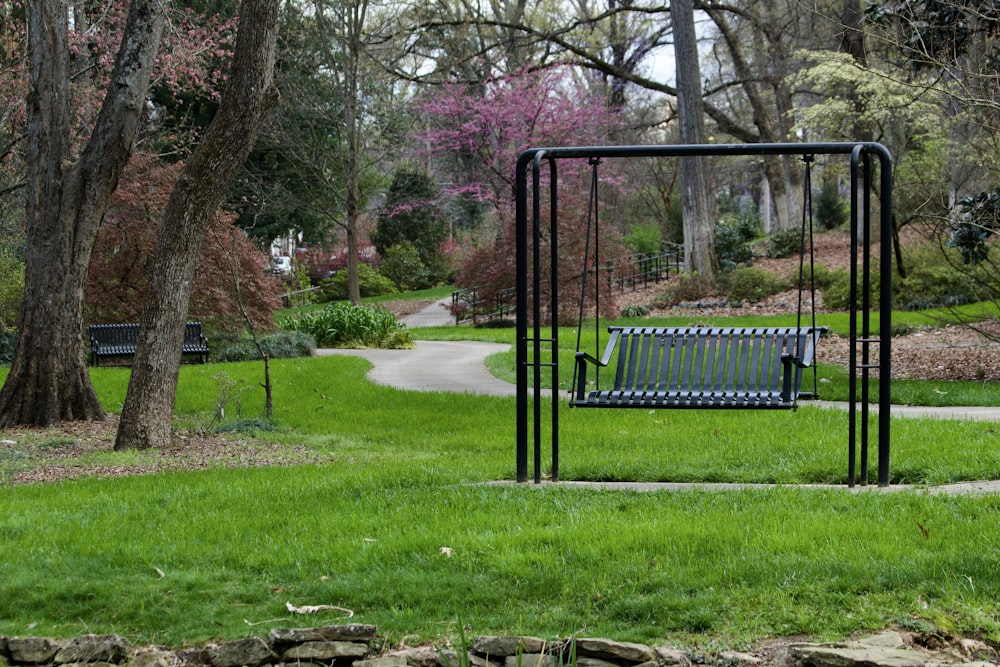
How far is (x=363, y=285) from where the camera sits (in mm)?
36344

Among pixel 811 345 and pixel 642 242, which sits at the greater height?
pixel 642 242

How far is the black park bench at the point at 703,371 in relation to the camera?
6355 millimetres

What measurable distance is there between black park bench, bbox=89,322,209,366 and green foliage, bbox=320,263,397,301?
1792 centimetres

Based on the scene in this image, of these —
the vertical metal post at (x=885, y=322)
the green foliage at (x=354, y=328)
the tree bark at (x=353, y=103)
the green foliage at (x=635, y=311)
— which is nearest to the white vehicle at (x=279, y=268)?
the tree bark at (x=353, y=103)

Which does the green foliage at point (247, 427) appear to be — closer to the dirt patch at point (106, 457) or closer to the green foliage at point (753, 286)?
the dirt patch at point (106, 457)

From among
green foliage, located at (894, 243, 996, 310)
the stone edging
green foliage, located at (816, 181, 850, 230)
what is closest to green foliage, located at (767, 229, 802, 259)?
green foliage, located at (816, 181, 850, 230)

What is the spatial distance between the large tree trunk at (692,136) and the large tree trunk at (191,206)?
17.4 meters

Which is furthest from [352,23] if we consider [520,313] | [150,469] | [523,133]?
[520,313]

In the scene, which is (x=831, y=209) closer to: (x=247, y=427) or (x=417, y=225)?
(x=417, y=225)

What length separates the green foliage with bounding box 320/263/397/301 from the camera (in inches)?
1388

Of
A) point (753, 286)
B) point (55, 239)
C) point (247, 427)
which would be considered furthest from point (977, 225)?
point (753, 286)

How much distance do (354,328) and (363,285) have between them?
51.9 ft

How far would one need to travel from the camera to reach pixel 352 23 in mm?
24828

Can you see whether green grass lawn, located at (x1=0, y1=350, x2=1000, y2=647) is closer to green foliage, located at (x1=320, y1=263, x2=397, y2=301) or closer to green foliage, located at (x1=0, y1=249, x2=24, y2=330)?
green foliage, located at (x1=0, y1=249, x2=24, y2=330)
